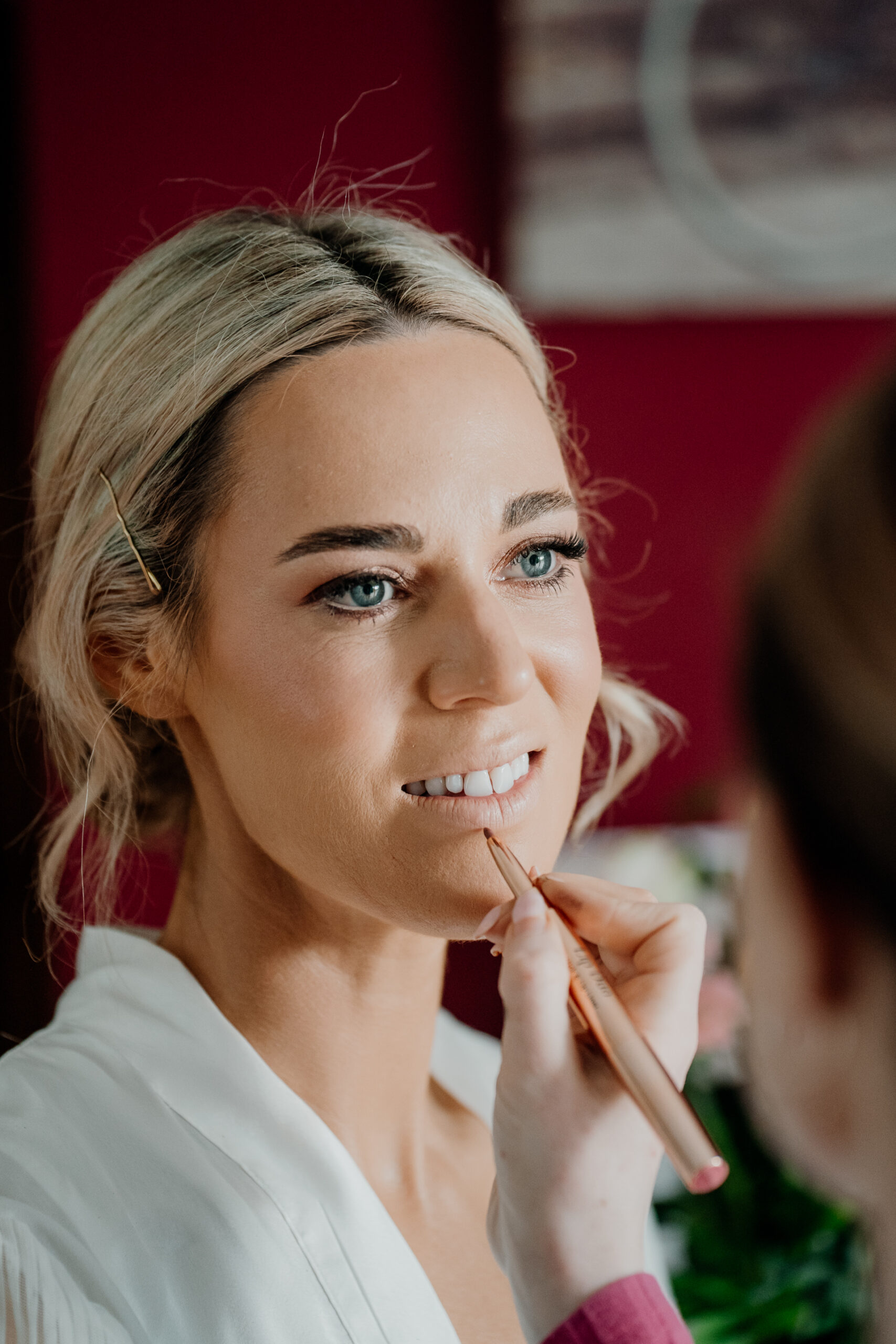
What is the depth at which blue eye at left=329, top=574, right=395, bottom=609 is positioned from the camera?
0.73m

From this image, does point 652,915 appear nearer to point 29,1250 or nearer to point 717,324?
point 29,1250

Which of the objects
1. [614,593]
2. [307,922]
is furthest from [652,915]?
[614,593]

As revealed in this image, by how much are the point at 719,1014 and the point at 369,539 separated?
0.82 metres

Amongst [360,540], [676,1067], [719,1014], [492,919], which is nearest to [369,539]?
[360,540]

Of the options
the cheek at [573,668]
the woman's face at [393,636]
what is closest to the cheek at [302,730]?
the woman's face at [393,636]

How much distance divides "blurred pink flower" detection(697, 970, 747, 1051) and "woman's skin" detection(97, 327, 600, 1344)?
1.75 ft

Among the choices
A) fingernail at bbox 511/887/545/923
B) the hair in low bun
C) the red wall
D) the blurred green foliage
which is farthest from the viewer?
the red wall

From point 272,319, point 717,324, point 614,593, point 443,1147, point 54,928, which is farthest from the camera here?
point 717,324

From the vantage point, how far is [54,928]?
5.56 ft

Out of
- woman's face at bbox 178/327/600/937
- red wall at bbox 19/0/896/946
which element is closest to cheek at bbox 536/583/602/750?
woman's face at bbox 178/327/600/937

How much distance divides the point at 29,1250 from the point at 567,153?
1.64 metres

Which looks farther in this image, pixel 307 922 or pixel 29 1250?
pixel 307 922

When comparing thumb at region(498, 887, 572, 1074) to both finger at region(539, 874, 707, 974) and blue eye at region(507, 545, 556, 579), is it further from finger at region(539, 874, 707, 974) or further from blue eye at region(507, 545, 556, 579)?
blue eye at region(507, 545, 556, 579)

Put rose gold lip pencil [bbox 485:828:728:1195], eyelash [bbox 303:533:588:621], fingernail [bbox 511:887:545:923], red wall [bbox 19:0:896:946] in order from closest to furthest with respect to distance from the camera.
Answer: rose gold lip pencil [bbox 485:828:728:1195] < fingernail [bbox 511:887:545:923] < eyelash [bbox 303:533:588:621] < red wall [bbox 19:0:896:946]
